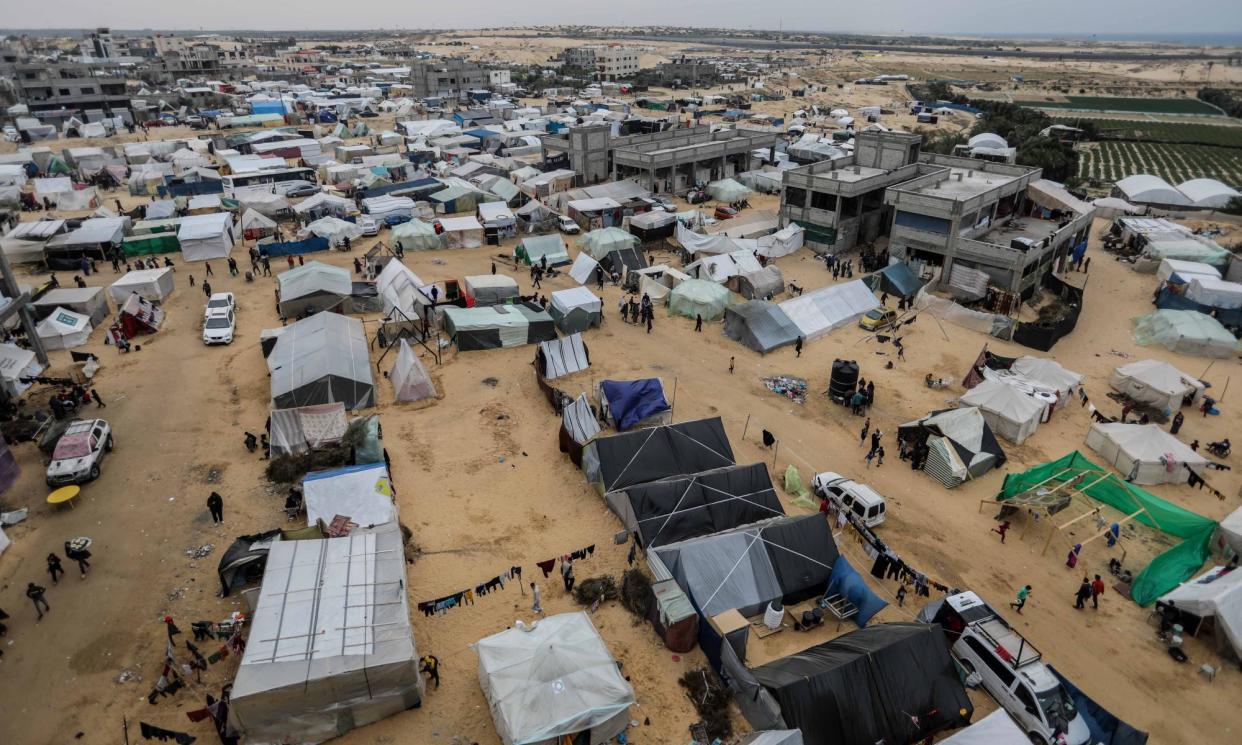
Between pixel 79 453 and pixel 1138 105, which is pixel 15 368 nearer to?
pixel 79 453

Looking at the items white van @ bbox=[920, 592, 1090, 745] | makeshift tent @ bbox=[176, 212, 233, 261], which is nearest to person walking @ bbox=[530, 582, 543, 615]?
white van @ bbox=[920, 592, 1090, 745]

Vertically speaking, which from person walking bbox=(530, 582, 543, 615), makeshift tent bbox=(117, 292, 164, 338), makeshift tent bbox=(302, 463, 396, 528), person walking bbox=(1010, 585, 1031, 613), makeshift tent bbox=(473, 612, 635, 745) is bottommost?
person walking bbox=(1010, 585, 1031, 613)

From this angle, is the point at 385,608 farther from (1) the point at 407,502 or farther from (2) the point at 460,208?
(2) the point at 460,208

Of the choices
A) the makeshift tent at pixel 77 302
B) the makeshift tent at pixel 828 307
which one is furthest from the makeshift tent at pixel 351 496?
the makeshift tent at pixel 77 302

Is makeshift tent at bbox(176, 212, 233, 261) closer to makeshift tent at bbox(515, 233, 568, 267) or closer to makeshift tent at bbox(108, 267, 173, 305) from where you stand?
makeshift tent at bbox(108, 267, 173, 305)

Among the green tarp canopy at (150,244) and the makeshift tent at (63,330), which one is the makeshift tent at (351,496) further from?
the green tarp canopy at (150,244)

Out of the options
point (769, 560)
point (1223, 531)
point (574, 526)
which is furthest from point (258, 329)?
point (1223, 531)
